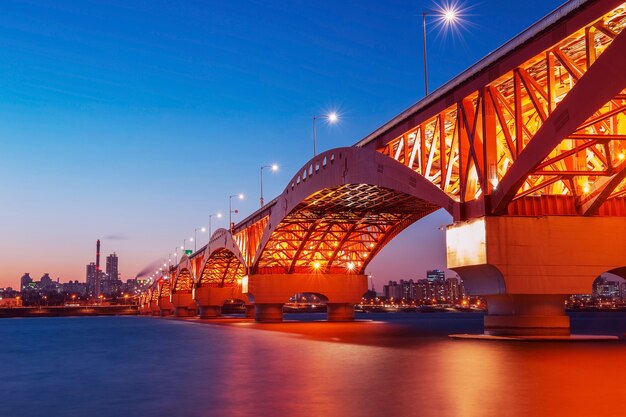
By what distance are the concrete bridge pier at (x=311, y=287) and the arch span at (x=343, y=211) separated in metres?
1.23

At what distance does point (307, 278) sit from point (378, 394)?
223 feet

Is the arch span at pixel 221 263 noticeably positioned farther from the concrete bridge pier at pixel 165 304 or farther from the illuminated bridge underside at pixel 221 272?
the concrete bridge pier at pixel 165 304

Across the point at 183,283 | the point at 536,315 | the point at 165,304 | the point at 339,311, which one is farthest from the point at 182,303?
the point at 536,315

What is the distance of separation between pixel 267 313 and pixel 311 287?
738cm

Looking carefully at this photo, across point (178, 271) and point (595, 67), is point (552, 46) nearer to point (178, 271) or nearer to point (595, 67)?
point (595, 67)

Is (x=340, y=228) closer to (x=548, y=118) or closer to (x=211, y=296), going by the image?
(x=548, y=118)

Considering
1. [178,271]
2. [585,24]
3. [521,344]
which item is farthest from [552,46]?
[178,271]

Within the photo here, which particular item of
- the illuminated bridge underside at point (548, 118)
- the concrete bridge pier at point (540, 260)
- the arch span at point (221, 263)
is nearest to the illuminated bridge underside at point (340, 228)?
the arch span at point (221, 263)

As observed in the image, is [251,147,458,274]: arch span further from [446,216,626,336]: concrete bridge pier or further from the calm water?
the calm water

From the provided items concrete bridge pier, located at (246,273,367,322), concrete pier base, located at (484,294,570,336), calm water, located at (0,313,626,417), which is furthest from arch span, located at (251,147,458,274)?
calm water, located at (0,313,626,417)

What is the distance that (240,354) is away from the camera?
30438mm

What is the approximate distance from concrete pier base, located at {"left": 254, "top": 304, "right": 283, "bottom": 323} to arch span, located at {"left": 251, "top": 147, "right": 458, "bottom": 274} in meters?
4.33

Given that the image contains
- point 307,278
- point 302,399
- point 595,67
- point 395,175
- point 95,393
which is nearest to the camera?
point 302,399

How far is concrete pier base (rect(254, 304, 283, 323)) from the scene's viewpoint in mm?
86188
